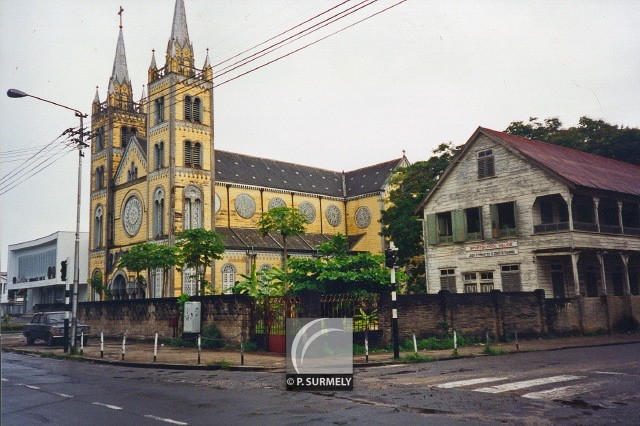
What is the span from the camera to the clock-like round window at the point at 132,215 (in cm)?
5444

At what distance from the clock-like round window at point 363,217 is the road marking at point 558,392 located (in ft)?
177

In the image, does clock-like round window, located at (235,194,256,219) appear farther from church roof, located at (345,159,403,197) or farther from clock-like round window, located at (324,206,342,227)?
church roof, located at (345,159,403,197)

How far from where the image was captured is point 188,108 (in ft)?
175

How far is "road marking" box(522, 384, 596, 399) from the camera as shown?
11.3 metres

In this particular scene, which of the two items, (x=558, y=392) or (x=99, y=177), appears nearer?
(x=558, y=392)

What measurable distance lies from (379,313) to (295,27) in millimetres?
12364

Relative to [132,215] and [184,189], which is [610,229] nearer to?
[184,189]

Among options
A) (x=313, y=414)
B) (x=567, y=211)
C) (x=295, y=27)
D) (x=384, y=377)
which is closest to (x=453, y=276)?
(x=567, y=211)

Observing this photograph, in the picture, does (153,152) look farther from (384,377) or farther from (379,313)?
(384,377)

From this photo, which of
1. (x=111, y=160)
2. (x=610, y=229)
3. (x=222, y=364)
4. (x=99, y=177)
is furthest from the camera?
(x=99, y=177)

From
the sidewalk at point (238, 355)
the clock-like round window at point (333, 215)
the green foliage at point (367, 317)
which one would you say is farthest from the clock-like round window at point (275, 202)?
the green foliage at point (367, 317)

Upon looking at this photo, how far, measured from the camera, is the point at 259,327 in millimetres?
23453

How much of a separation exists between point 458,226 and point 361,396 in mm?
24340

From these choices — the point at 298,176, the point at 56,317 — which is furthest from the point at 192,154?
the point at 56,317
